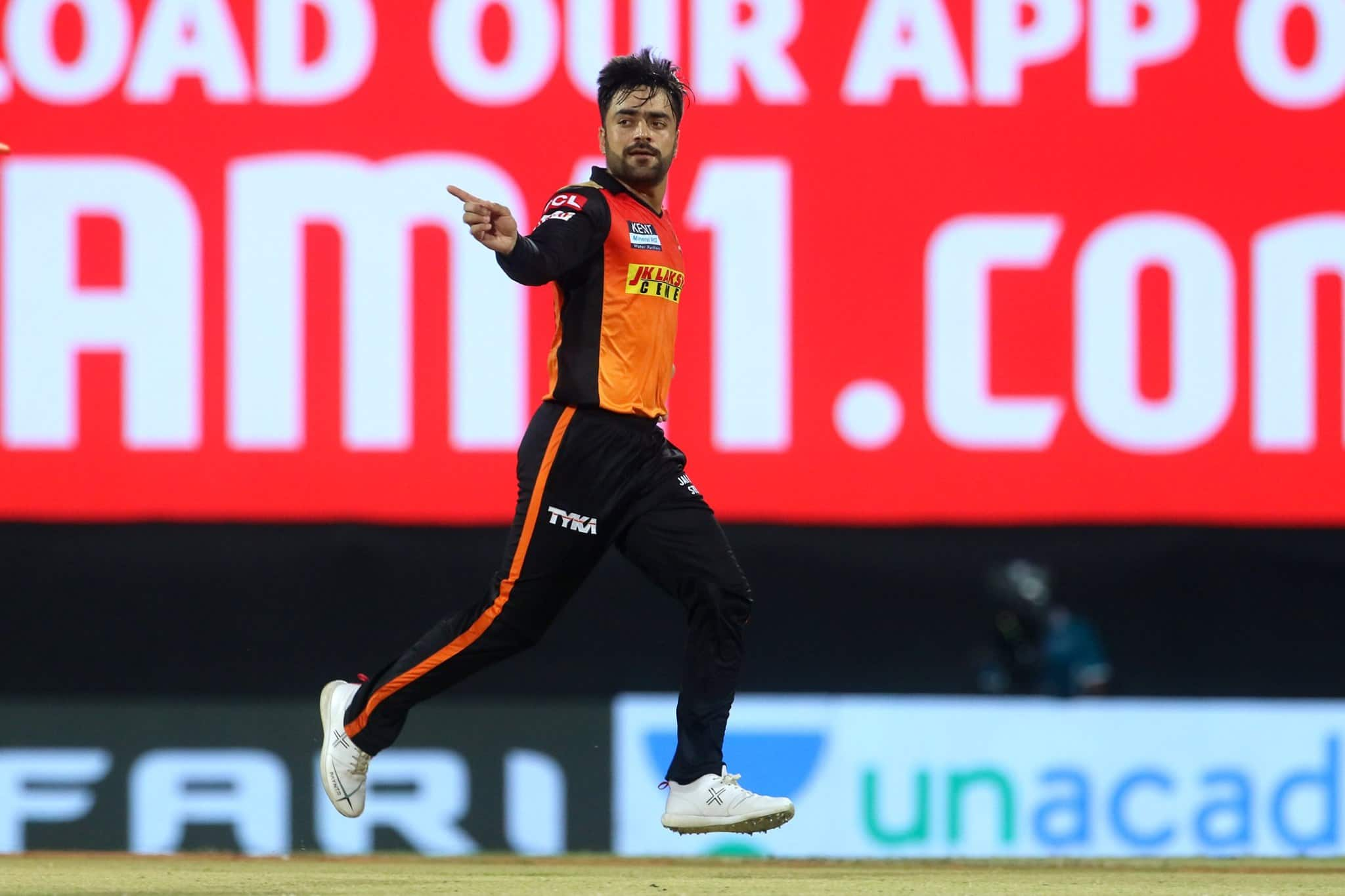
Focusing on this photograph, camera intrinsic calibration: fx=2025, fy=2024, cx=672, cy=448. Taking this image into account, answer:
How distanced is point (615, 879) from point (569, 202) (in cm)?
187

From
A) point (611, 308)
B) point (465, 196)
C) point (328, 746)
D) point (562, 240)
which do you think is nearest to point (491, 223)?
point (465, 196)

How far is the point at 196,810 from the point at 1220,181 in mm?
4821

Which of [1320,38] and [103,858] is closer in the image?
[103,858]

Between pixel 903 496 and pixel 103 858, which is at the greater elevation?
pixel 903 496

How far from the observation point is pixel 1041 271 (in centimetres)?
830

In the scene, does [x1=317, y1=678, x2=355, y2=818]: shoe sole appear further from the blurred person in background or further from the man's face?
the blurred person in background

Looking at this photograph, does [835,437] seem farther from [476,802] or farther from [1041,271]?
[476,802]

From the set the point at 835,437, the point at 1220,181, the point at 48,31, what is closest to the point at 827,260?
the point at 835,437

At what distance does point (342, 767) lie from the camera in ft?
14.7

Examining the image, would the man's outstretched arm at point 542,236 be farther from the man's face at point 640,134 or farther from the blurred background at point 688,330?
the blurred background at point 688,330

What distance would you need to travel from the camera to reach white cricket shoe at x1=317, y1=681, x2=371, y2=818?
4.48 m

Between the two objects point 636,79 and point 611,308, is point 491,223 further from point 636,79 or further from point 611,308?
point 636,79

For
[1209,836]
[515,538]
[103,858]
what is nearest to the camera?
[515,538]

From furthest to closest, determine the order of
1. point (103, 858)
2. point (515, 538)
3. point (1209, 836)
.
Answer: point (1209, 836)
point (103, 858)
point (515, 538)
